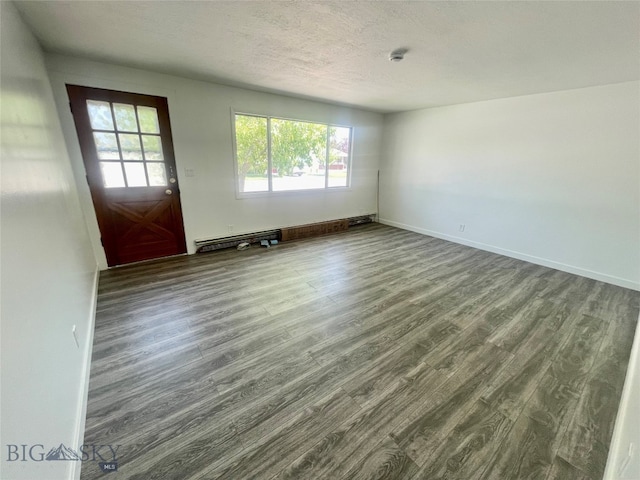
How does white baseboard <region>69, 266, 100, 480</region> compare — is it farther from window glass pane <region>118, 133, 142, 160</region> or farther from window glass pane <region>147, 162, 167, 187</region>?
window glass pane <region>118, 133, 142, 160</region>

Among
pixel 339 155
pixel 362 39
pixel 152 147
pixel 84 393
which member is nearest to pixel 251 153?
pixel 152 147

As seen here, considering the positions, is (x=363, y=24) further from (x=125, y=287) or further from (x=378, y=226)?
(x=378, y=226)

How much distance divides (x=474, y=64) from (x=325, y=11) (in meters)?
1.78

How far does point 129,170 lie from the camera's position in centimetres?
332

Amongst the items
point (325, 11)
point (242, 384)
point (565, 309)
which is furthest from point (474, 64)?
point (242, 384)

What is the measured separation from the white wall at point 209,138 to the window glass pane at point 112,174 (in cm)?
21

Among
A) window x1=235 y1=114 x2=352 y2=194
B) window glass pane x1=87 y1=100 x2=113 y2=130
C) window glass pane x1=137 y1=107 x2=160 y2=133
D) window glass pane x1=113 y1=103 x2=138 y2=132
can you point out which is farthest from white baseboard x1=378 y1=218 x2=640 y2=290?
window glass pane x1=87 y1=100 x2=113 y2=130

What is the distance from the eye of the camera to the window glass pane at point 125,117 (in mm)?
3123

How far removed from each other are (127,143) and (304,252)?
2.76m

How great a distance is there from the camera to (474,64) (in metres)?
2.64

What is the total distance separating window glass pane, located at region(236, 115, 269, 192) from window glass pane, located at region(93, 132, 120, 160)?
1539 mm

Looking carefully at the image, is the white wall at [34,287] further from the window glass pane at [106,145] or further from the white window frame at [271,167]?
the white window frame at [271,167]

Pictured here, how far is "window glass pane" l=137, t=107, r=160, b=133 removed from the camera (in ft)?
10.7

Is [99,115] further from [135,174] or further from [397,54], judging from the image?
[397,54]
